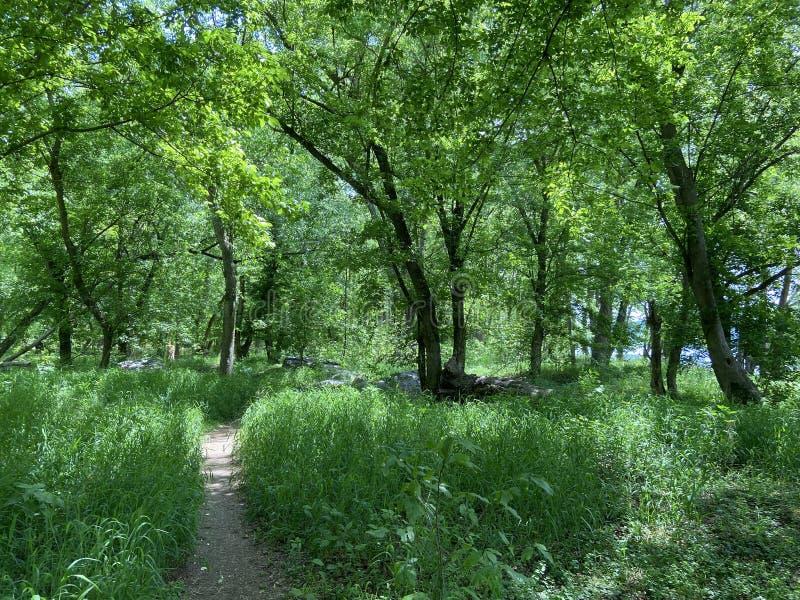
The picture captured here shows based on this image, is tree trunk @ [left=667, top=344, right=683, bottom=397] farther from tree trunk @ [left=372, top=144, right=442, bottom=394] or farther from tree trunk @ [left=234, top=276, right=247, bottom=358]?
tree trunk @ [left=234, top=276, right=247, bottom=358]

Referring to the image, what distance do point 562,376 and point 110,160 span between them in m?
15.7

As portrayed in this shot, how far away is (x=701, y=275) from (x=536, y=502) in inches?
264

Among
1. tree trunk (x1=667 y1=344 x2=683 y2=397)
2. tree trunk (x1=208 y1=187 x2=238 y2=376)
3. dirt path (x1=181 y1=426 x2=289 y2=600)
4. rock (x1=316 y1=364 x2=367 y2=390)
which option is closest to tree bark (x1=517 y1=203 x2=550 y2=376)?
tree trunk (x1=667 y1=344 x2=683 y2=397)

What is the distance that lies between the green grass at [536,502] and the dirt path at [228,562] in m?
0.22

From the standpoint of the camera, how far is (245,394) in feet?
36.3

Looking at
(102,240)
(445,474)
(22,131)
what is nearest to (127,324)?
(102,240)

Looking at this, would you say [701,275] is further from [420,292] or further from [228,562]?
[228,562]

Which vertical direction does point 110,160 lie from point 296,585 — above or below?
above

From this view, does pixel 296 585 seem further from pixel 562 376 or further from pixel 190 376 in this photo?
pixel 562 376

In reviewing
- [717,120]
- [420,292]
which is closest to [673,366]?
[717,120]

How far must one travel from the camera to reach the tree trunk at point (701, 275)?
26.9ft

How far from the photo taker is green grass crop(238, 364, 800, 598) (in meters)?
3.19

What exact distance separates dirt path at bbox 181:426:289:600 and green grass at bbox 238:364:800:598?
0.72ft

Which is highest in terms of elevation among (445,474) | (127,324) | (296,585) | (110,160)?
(110,160)
